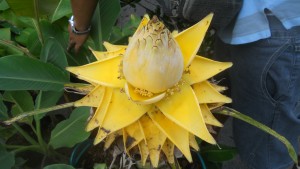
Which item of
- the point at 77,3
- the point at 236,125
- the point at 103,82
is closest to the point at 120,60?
the point at 103,82

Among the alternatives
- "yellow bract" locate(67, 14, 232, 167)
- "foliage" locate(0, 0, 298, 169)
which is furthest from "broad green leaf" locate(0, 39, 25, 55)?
"yellow bract" locate(67, 14, 232, 167)

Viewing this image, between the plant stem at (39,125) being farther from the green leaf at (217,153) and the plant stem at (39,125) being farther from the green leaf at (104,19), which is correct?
the green leaf at (217,153)

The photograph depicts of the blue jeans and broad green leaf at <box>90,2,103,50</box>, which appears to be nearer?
the blue jeans

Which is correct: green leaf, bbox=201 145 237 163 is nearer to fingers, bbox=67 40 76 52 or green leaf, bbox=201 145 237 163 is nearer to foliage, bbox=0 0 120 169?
foliage, bbox=0 0 120 169

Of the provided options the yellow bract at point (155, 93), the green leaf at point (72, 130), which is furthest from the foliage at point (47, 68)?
the yellow bract at point (155, 93)

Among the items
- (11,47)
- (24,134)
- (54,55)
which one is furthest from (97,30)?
(24,134)

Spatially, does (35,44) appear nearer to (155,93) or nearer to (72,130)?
(72,130)
